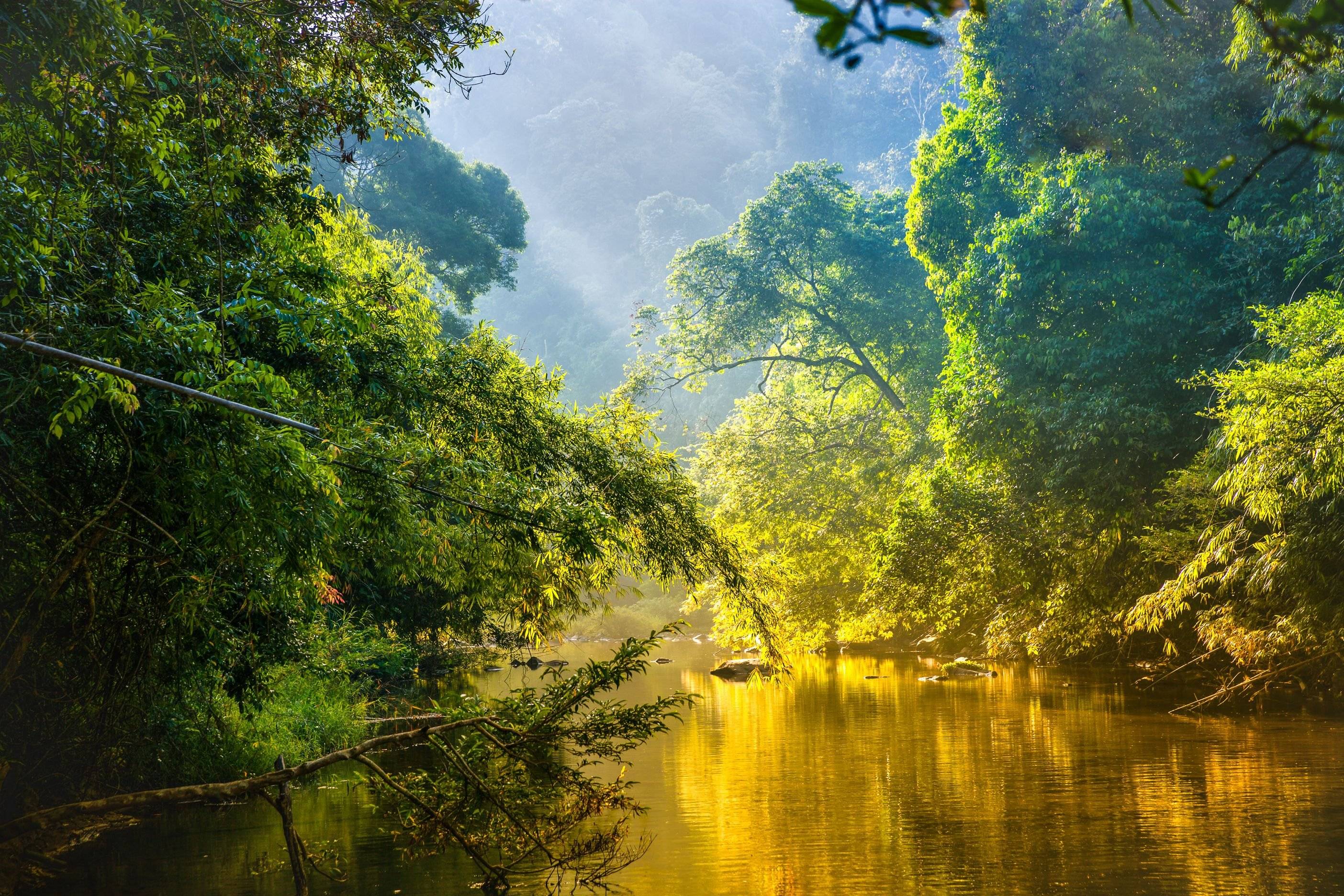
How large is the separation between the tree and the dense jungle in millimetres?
761

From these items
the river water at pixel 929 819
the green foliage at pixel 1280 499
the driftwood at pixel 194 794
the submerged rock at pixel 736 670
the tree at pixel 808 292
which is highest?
the tree at pixel 808 292

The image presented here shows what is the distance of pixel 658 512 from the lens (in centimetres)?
1116

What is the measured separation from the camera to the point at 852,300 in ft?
102

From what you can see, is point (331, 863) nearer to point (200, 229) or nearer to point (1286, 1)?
point (200, 229)

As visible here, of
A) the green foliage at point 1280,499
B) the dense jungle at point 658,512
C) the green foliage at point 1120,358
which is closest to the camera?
the dense jungle at point 658,512

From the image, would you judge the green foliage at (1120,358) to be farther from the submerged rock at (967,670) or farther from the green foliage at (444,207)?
the green foliage at (444,207)

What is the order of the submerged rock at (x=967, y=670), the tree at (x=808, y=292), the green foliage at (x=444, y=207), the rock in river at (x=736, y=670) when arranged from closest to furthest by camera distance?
the submerged rock at (x=967, y=670)
the rock in river at (x=736, y=670)
the tree at (x=808, y=292)
the green foliage at (x=444, y=207)

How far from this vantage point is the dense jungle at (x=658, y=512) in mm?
5953

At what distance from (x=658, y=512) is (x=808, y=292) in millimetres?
21751

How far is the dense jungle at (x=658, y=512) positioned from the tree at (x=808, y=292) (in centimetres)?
76

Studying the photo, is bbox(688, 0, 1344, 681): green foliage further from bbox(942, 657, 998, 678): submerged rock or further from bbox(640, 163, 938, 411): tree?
bbox(640, 163, 938, 411): tree

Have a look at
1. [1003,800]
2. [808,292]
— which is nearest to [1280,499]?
[1003,800]

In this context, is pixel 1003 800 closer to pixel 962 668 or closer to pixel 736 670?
pixel 962 668

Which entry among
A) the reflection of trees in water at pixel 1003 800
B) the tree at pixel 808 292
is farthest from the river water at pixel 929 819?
the tree at pixel 808 292
